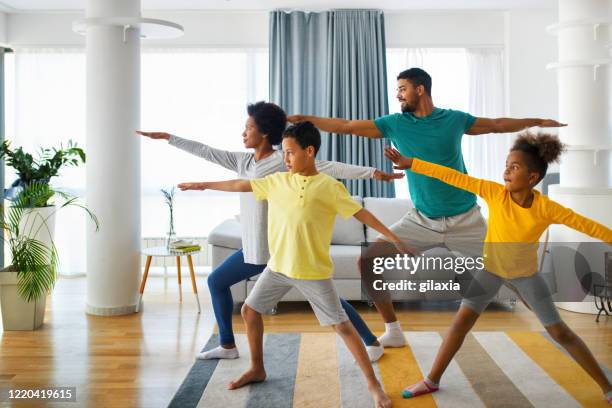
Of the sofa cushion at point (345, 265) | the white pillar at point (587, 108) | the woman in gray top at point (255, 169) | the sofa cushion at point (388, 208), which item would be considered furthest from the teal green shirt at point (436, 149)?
the sofa cushion at point (388, 208)

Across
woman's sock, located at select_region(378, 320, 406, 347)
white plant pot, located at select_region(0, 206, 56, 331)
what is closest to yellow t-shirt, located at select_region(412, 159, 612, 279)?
woman's sock, located at select_region(378, 320, 406, 347)

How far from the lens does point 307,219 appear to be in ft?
8.98

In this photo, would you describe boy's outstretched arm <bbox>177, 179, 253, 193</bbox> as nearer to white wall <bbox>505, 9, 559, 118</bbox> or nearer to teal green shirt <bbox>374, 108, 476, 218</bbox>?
teal green shirt <bbox>374, 108, 476, 218</bbox>

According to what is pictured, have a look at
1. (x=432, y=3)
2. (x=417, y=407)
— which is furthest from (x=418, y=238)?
(x=432, y=3)

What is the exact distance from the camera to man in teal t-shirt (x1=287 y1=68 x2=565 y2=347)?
10.3ft

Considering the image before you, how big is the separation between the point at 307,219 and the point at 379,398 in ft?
2.73

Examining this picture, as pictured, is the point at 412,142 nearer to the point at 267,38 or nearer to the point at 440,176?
the point at 440,176

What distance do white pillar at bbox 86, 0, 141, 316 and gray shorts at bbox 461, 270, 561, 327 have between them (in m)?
2.68

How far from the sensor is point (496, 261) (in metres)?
2.78

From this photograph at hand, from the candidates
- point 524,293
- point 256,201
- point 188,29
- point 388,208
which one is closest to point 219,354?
point 256,201

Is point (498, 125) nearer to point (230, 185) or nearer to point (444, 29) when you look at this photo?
point (230, 185)

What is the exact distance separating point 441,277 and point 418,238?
1.90m

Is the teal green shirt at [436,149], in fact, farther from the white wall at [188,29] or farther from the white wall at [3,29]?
the white wall at [3,29]

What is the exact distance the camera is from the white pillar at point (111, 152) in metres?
4.54
